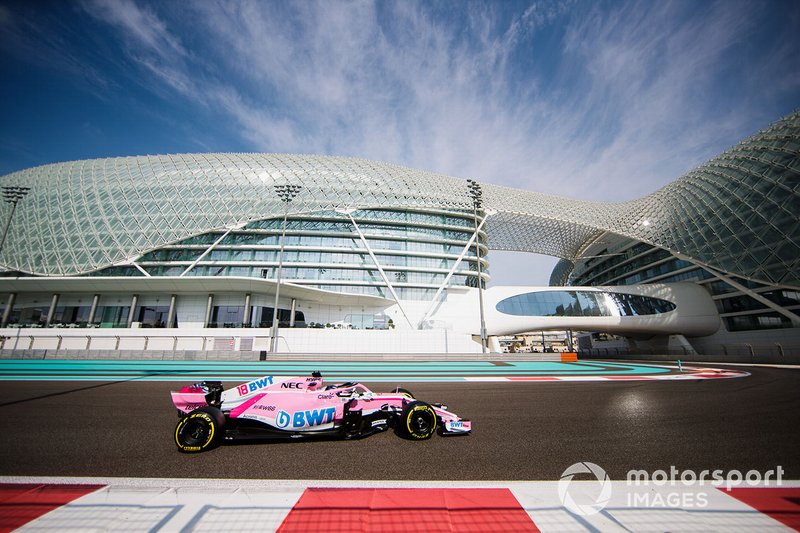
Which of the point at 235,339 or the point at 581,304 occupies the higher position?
the point at 581,304

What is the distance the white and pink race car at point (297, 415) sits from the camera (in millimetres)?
5086

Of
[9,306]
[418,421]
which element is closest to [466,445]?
[418,421]

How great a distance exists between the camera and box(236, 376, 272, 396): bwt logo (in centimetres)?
570

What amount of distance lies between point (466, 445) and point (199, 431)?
4.01 meters

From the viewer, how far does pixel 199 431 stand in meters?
4.89

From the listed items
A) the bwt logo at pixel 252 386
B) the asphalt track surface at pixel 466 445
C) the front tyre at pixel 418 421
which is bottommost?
the asphalt track surface at pixel 466 445

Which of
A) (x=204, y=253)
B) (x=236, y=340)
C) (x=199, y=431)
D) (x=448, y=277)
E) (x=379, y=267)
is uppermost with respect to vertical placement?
(x=204, y=253)

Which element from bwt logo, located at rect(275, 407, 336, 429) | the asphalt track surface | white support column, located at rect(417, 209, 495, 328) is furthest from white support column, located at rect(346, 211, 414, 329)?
bwt logo, located at rect(275, 407, 336, 429)

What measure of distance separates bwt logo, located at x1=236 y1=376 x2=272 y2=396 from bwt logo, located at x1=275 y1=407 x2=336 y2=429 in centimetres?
80

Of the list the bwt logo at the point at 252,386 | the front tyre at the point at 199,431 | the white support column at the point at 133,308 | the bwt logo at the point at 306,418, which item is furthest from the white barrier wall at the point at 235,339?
the front tyre at the point at 199,431

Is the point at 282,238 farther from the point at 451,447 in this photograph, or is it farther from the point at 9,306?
the point at 9,306

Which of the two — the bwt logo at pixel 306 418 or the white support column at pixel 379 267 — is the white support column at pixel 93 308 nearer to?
the white support column at pixel 379 267

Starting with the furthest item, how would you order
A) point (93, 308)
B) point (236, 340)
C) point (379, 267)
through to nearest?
point (379, 267) < point (93, 308) < point (236, 340)

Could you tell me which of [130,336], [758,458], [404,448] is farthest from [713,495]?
[130,336]
